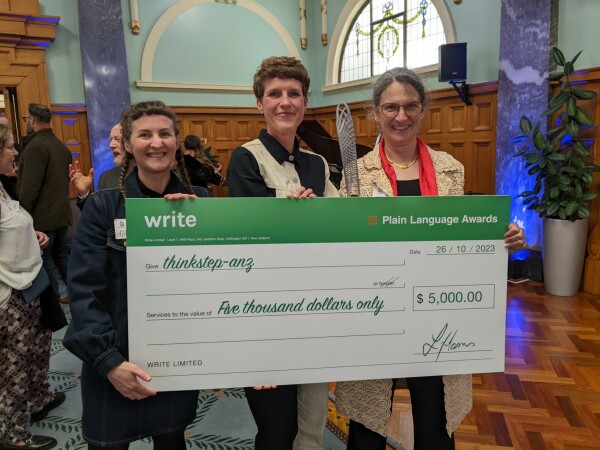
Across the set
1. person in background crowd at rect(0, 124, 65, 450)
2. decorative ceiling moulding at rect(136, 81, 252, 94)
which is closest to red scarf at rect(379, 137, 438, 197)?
person in background crowd at rect(0, 124, 65, 450)

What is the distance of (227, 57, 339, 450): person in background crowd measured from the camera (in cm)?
137

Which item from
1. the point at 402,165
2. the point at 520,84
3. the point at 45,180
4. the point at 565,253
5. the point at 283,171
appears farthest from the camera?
the point at 520,84

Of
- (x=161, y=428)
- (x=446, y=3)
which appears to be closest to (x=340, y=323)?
(x=161, y=428)

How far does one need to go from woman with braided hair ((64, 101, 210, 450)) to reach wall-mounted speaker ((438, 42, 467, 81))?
4814 millimetres

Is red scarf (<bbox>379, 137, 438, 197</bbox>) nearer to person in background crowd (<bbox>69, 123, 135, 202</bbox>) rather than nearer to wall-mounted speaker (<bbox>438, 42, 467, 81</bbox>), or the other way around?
person in background crowd (<bbox>69, 123, 135, 202</bbox>)

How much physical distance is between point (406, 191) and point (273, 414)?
864 millimetres

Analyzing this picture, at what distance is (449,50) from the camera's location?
17.5 ft

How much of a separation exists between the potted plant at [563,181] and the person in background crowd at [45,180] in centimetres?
457

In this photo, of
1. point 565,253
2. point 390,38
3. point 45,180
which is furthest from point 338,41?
point 45,180

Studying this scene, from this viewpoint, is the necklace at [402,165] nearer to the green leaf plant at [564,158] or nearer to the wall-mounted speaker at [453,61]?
the green leaf plant at [564,158]

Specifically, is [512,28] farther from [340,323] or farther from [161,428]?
[161,428]

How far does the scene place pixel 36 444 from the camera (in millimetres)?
2230

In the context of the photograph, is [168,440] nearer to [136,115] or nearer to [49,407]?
[136,115]

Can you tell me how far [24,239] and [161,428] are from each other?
1319mm
